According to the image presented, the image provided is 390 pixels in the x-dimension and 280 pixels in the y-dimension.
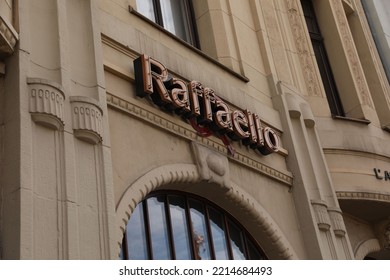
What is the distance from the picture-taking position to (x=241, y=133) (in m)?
10.8

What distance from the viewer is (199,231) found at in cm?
998

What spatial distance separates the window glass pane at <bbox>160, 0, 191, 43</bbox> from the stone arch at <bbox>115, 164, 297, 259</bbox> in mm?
3545

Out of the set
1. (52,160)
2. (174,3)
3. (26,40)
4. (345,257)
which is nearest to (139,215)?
(52,160)

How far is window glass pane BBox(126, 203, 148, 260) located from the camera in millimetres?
8683

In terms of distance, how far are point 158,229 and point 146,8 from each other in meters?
4.47

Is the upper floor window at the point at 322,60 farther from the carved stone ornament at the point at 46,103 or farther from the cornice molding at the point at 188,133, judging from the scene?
the carved stone ornament at the point at 46,103

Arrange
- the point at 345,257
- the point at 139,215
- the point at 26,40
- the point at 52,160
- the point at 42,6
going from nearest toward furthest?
the point at 52,160
the point at 26,40
the point at 42,6
the point at 139,215
the point at 345,257

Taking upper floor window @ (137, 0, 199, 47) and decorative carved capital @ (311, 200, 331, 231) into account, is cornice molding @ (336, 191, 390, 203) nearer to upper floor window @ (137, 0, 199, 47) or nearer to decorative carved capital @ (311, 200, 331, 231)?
decorative carved capital @ (311, 200, 331, 231)

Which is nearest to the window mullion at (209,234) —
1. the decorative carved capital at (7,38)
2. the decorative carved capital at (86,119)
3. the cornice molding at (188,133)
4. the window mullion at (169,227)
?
the window mullion at (169,227)

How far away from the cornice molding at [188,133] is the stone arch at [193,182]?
0.51 meters

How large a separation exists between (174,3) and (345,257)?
5.60 metres

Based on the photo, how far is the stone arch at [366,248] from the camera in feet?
45.2

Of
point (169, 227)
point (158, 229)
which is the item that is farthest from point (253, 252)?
point (158, 229)

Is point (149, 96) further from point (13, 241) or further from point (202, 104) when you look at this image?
point (13, 241)
